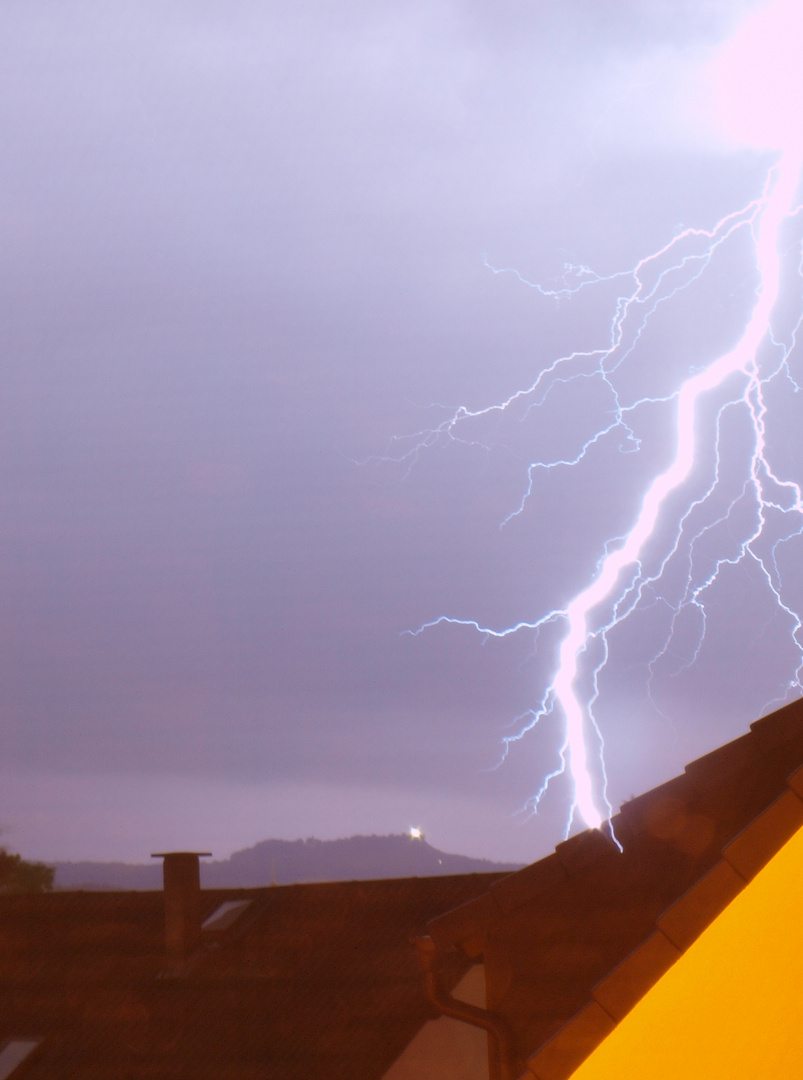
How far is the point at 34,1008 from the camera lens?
35.6 feet

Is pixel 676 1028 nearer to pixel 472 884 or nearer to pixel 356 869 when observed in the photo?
pixel 472 884

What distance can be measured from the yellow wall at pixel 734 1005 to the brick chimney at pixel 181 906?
29.3ft

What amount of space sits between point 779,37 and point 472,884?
10.8 m

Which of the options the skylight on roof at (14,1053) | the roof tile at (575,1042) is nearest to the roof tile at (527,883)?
the roof tile at (575,1042)

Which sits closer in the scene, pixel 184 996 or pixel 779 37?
pixel 184 996

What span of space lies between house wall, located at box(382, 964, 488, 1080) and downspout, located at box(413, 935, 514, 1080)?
192cm

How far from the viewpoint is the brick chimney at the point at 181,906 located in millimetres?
10969

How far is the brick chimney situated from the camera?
10969mm

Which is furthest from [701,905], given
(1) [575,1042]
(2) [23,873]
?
(2) [23,873]

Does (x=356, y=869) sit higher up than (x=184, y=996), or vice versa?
(x=356, y=869)

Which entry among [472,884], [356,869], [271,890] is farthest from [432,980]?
[356,869]

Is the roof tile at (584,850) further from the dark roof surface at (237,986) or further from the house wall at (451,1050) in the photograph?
the dark roof surface at (237,986)

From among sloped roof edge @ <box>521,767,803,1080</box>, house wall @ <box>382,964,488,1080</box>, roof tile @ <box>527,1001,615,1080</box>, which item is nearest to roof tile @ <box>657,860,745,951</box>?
sloped roof edge @ <box>521,767,803,1080</box>

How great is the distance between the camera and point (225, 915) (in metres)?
11.5
